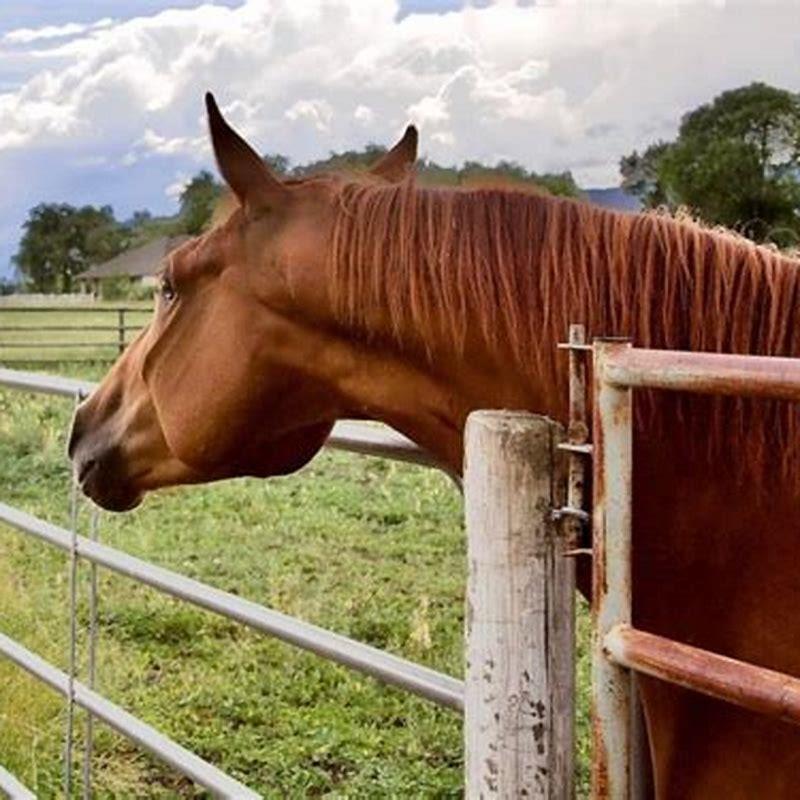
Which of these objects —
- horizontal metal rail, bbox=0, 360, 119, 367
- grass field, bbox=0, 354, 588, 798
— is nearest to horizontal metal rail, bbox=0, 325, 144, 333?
horizontal metal rail, bbox=0, 360, 119, 367

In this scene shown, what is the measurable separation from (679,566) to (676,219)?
381 mm

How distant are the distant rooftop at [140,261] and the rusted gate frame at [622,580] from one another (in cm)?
87

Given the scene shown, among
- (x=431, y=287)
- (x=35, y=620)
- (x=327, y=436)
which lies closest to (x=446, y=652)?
(x=35, y=620)

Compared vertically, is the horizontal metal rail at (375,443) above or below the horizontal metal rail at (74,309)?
above

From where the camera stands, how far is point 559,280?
1.37 meters

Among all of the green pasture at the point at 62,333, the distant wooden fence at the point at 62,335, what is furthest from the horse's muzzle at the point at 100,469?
the distant wooden fence at the point at 62,335

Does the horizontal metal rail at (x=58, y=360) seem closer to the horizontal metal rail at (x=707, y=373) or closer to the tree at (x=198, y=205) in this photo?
the tree at (x=198, y=205)

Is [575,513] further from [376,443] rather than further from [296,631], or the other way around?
[296,631]

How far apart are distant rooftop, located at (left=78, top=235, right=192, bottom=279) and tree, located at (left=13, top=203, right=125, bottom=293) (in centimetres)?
44

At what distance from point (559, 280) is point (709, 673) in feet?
1.64

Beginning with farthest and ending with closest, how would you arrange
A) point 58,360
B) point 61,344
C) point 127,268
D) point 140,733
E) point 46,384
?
point 61,344 < point 58,360 < point 127,268 < point 46,384 < point 140,733

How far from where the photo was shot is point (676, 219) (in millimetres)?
1435

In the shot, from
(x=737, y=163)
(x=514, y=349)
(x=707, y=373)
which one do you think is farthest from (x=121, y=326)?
(x=707, y=373)

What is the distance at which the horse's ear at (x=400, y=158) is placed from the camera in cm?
187
